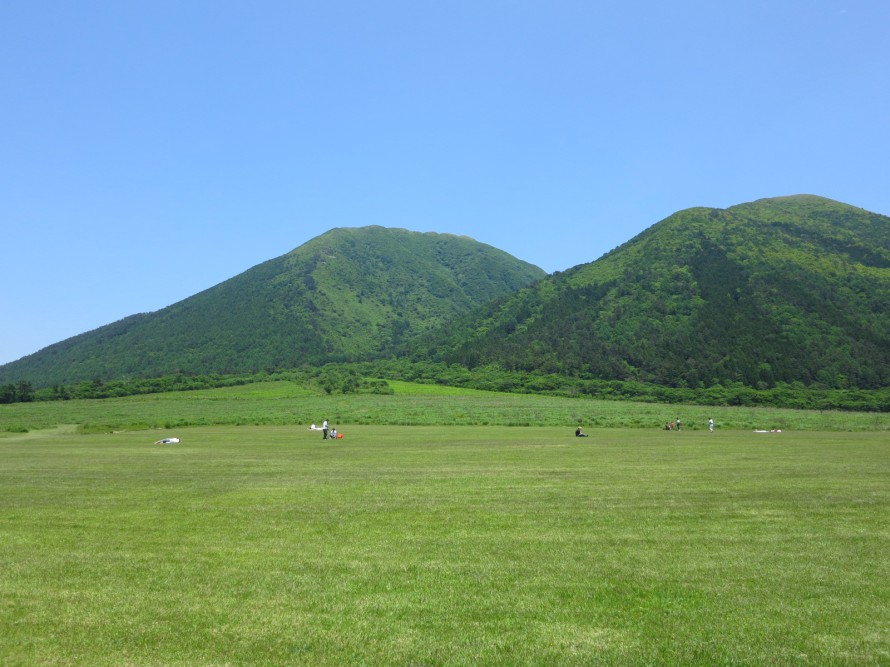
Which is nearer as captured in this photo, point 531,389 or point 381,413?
point 381,413

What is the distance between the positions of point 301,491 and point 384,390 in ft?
340

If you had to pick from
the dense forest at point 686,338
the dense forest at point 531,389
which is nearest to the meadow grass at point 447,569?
the dense forest at point 531,389

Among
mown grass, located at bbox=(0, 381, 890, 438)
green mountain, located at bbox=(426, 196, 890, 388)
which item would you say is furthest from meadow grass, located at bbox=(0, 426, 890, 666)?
green mountain, located at bbox=(426, 196, 890, 388)

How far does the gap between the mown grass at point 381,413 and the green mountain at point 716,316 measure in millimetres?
39505

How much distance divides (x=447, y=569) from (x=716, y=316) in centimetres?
15910

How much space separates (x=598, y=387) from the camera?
433 ft

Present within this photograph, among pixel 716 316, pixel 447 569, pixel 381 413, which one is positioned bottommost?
pixel 381 413

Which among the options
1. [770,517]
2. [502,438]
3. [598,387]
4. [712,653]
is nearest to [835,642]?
[712,653]

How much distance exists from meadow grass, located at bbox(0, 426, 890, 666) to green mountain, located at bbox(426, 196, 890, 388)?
4911 inches

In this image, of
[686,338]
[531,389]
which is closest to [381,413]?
[531,389]

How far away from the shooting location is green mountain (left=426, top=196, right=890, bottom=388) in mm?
134250

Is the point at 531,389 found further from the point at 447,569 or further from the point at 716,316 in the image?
the point at 447,569

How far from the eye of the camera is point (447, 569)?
1109 cm

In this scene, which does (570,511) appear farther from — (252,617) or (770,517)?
(252,617)
